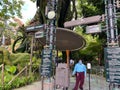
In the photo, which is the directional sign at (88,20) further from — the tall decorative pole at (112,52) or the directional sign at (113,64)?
the directional sign at (113,64)

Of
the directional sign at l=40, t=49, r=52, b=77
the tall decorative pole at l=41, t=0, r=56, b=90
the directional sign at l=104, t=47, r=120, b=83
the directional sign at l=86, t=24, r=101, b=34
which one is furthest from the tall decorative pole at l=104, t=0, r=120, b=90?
the directional sign at l=40, t=49, r=52, b=77

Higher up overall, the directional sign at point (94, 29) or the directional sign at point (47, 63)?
the directional sign at point (94, 29)

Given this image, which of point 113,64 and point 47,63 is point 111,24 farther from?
point 47,63

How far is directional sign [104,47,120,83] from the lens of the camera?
262 inches

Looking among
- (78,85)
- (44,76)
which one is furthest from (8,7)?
(44,76)

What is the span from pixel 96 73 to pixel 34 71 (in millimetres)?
6564

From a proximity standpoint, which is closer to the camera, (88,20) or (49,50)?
(88,20)

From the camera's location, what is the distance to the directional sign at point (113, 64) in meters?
6.66

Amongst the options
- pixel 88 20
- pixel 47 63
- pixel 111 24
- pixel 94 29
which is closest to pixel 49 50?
pixel 47 63

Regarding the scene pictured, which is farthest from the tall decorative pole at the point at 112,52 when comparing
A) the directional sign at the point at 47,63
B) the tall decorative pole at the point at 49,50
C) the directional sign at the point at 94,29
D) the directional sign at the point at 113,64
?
the directional sign at the point at 47,63

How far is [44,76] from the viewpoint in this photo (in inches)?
361

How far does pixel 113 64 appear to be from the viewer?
6.72 metres

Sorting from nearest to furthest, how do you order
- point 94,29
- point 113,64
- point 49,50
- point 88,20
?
point 113,64 → point 94,29 → point 88,20 → point 49,50

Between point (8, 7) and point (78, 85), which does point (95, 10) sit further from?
point (78, 85)
